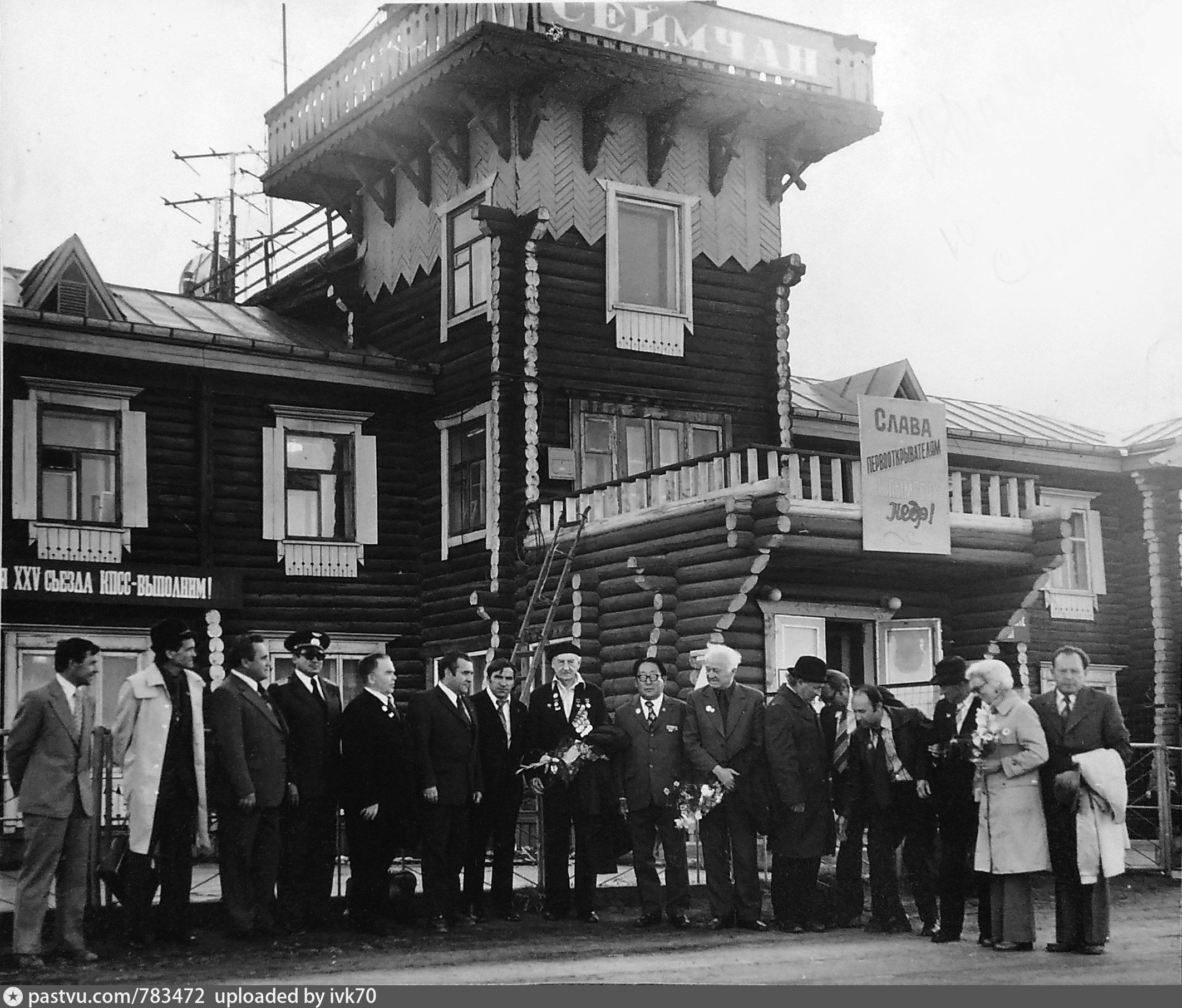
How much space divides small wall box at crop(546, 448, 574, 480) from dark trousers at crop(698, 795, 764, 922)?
850 centimetres

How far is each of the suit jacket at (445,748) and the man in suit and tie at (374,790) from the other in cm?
12

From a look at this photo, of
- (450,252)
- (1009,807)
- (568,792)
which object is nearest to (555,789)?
(568,792)

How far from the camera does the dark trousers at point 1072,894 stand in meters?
9.57

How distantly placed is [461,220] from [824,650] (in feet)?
23.8

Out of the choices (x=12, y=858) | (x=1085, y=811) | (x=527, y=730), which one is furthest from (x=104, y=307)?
(x=1085, y=811)

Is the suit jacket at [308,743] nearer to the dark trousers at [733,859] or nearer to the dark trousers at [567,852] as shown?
the dark trousers at [567,852]

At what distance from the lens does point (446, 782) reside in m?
10.9

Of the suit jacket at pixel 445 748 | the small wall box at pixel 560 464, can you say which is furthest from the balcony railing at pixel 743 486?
the suit jacket at pixel 445 748

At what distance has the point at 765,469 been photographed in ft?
55.0

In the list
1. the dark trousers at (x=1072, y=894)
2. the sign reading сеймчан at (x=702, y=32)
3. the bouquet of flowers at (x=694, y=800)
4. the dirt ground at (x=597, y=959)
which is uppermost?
the sign reading сеймчан at (x=702, y=32)

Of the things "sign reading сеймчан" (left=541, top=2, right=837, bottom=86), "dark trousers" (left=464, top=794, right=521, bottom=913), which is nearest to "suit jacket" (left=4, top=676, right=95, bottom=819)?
"dark trousers" (left=464, top=794, right=521, bottom=913)

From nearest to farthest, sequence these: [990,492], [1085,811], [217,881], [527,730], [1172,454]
A: [1085,811]
[527,730]
[217,881]
[990,492]
[1172,454]

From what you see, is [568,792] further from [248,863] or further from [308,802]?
[248,863]

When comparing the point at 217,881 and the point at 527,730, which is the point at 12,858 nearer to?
the point at 217,881
